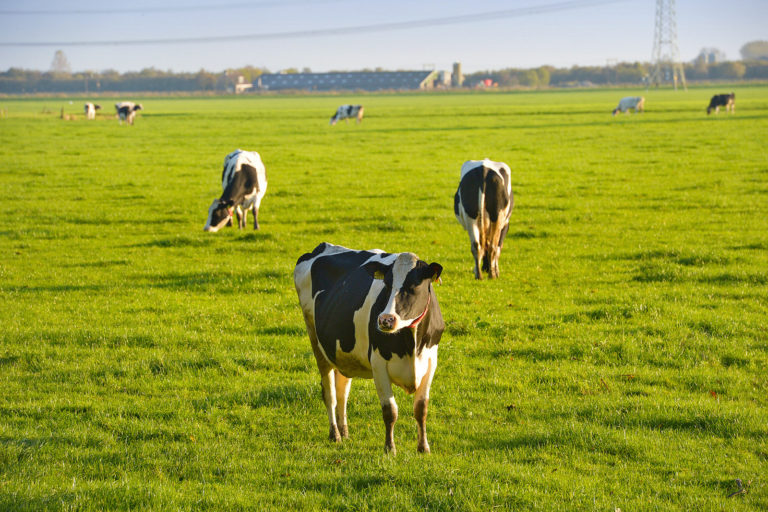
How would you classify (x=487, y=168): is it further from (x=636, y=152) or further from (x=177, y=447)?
(x=636, y=152)

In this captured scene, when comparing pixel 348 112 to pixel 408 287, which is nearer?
pixel 408 287

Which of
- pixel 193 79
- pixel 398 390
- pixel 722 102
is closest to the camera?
pixel 398 390

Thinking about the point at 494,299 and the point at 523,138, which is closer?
the point at 494,299

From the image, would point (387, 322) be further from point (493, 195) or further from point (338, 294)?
point (493, 195)

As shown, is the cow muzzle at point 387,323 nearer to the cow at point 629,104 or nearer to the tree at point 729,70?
the cow at point 629,104

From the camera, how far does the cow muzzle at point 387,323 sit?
5730 mm

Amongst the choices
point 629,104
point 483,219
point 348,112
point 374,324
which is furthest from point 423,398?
point 629,104

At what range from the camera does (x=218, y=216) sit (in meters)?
18.9

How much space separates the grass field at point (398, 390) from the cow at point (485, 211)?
506mm

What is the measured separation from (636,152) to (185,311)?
2635 cm

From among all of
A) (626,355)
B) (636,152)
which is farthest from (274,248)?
(636,152)

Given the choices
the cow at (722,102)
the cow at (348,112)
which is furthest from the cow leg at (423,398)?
the cow at (722,102)

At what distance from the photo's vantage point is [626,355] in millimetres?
9477

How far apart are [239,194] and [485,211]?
7939mm
